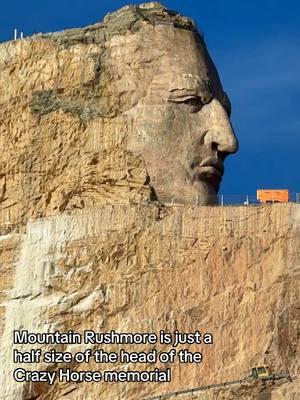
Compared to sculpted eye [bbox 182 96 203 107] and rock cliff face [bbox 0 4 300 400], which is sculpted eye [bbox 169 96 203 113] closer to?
sculpted eye [bbox 182 96 203 107]

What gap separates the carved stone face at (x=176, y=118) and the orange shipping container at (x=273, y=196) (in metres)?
1.16

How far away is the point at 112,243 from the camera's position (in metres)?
38.8

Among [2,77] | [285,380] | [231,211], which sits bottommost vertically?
[285,380]

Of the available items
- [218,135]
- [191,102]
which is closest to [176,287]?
[218,135]

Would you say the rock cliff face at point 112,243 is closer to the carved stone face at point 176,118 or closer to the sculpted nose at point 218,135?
the carved stone face at point 176,118

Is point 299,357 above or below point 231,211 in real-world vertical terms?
below

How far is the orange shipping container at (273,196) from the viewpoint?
4009cm

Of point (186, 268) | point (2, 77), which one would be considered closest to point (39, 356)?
point (186, 268)

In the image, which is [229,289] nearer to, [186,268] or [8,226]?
[186,268]

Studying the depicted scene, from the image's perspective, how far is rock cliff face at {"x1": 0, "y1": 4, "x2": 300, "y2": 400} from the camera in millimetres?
37719

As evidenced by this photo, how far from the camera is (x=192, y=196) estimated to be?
4075 centimetres

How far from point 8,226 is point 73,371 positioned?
401 centimetres

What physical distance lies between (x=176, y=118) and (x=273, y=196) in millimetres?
2570

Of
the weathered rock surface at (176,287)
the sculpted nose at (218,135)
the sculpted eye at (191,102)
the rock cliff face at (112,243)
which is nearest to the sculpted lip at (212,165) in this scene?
the sculpted nose at (218,135)
